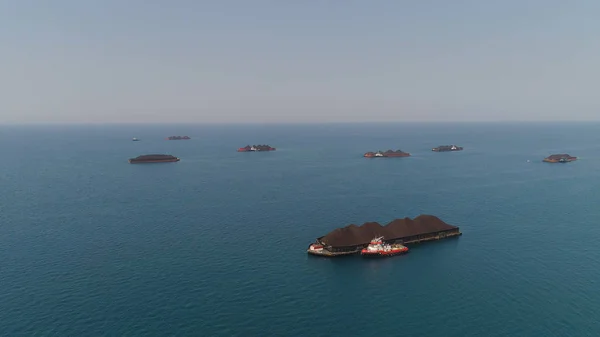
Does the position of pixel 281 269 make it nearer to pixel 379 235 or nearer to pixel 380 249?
pixel 380 249

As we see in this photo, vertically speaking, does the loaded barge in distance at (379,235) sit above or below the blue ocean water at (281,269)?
above

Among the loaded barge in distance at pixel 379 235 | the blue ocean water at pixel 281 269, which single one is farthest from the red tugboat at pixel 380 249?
the blue ocean water at pixel 281 269

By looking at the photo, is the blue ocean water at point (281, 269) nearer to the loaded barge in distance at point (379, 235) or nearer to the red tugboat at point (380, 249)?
the red tugboat at point (380, 249)

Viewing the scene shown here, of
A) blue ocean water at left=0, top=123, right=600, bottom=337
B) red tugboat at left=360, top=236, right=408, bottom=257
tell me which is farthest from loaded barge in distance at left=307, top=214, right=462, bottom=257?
blue ocean water at left=0, top=123, right=600, bottom=337

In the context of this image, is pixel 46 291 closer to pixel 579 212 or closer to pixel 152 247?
pixel 152 247

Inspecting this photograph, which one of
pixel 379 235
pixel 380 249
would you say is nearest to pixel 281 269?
pixel 380 249

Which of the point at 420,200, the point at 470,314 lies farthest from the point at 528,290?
the point at 420,200
